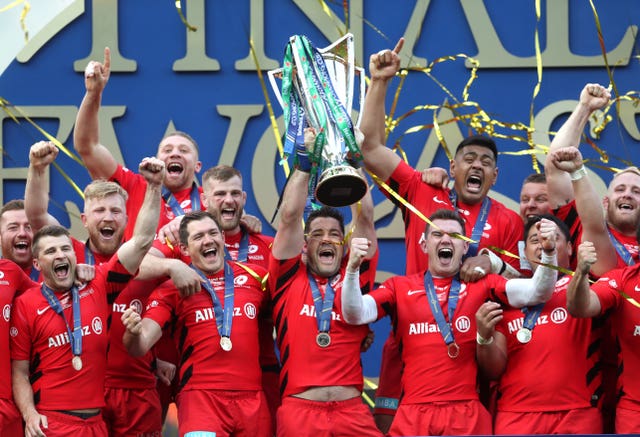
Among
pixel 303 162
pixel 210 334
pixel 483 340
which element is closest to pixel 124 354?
pixel 210 334

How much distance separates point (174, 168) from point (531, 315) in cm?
200

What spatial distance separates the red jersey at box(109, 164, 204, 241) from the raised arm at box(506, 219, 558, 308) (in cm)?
174

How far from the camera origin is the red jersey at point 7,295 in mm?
6586

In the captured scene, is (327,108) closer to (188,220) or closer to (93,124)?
(188,220)

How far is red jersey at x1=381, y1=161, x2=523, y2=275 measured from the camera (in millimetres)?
7031

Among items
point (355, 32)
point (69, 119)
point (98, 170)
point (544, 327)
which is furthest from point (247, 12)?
point (544, 327)

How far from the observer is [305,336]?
669cm

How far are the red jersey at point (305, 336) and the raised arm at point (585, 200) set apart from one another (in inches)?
39.8

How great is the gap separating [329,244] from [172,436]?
173cm

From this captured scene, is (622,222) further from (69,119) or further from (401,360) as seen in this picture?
(69,119)

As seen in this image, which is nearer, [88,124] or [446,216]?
[446,216]

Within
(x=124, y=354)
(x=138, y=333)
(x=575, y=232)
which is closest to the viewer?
(x=138, y=333)

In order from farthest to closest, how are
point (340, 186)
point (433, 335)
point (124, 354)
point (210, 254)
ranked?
1. point (124, 354)
2. point (210, 254)
3. point (433, 335)
4. point (340, 186)

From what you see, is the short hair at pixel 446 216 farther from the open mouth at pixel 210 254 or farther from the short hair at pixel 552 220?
the open mouth at pixel 210 254
